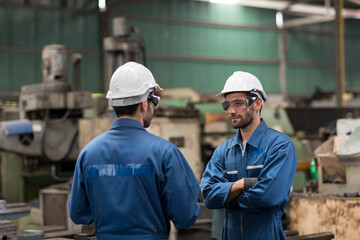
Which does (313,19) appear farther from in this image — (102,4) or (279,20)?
(102,4)

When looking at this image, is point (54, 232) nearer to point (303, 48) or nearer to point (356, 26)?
point (303, 48)

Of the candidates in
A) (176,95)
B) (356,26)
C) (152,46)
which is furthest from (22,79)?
(356,26)

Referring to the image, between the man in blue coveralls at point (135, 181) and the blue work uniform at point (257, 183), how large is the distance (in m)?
0.50

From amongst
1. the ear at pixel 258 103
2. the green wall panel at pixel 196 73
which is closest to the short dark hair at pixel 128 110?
the ear at pixel 258 103

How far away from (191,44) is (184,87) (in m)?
1.03

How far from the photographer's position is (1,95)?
1010 cm

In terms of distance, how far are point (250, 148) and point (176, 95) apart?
614 centimetres

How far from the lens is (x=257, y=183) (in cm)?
235

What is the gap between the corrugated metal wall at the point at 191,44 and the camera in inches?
438

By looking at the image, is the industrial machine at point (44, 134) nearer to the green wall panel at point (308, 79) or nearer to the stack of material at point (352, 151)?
the stack of material at point (352, 151)

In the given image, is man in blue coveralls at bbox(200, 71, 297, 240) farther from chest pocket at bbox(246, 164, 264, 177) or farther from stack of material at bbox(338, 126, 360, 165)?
stack of material at bbox(338, 126, 360, 165)

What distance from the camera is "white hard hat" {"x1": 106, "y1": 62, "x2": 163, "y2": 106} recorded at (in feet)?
6.50

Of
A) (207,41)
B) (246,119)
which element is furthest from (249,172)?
(207,41)

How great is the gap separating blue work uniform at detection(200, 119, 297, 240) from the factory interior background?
2.54ft
